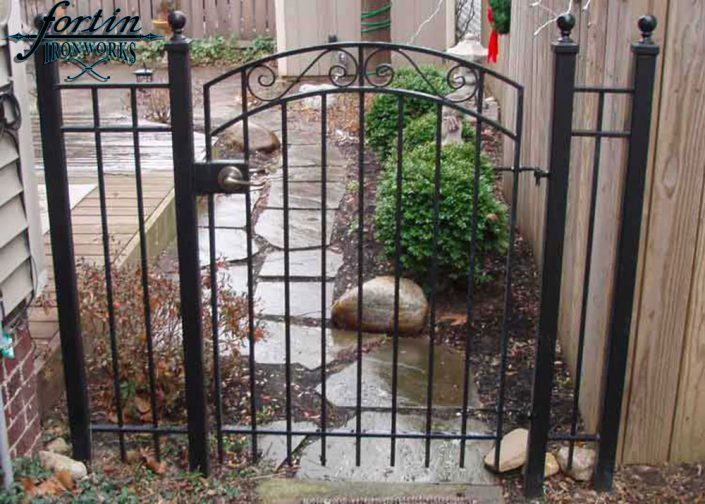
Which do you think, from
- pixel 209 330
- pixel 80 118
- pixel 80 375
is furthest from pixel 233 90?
pixel 80 375

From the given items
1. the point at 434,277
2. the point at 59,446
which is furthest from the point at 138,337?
the point at 434,277

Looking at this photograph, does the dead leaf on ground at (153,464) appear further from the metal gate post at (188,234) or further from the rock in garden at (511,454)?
the rock in garden at (511,454)

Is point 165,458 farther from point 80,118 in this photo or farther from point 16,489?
point 80,118

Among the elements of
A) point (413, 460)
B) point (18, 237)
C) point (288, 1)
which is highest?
point (288, 1)

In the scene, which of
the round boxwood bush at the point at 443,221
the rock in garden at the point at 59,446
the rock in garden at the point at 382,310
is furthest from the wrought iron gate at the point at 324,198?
the round boxwood bush at the point at 443,221

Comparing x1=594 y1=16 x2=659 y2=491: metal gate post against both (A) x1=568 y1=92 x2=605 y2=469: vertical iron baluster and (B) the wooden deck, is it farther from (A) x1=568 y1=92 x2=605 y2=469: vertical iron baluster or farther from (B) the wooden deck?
(B) the wooden deck

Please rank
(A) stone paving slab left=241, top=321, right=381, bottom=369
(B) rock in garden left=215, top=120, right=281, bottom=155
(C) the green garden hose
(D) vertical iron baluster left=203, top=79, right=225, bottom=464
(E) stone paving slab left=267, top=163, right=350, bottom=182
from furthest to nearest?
(C) the green garden hose → (B) rock in garden left=215, top=120, right=281, bottom=155 → (E) stone paving slab left=267, top=163, right=350, bottom=182 → (A) stone paving slab left=241, top=321, right=381, bottom=369 → (D) vertical iron baluster left=203, top=79, right=225, bottom=464

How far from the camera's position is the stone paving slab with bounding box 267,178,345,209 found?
6113 mm

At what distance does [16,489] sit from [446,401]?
1.70m

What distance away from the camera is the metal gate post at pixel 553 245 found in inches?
104

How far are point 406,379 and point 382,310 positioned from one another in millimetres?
528

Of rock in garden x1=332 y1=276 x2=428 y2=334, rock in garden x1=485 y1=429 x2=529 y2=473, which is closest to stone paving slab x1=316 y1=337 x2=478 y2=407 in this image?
rock in garden x1=332 y1=276 x2=428 y2=334

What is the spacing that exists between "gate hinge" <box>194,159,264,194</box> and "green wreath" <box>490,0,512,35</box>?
4496 millimetres

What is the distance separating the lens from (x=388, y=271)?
194 inches
